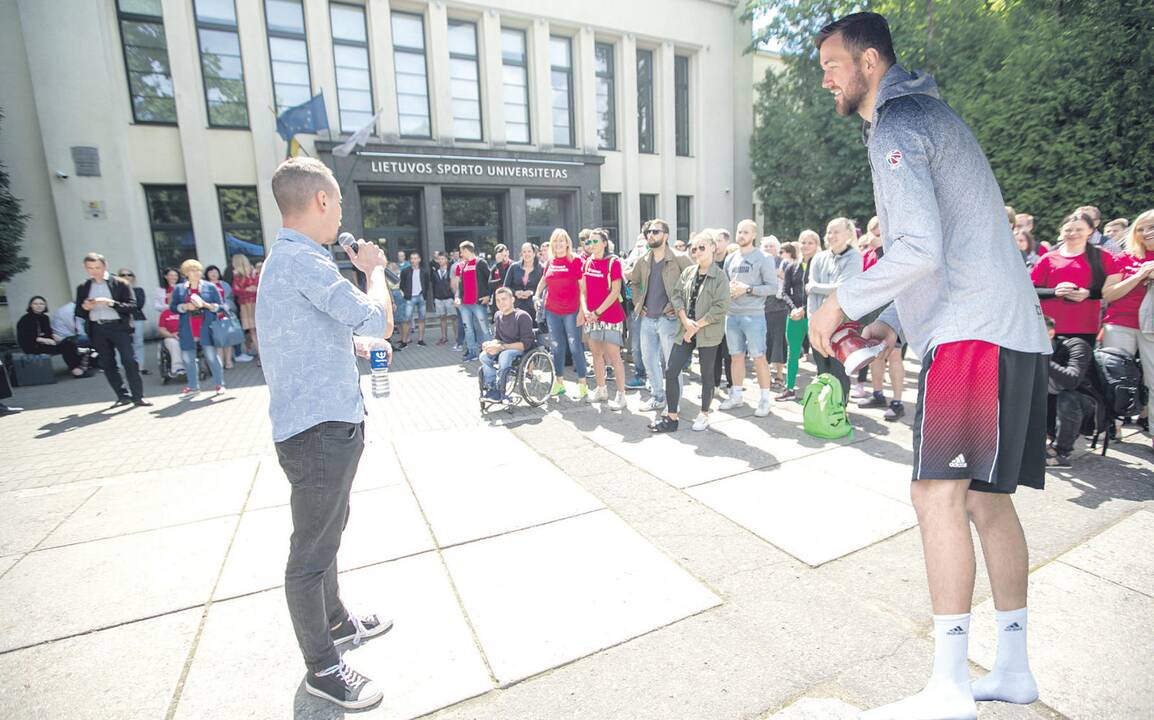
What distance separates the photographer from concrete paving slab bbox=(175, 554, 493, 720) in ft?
7.39

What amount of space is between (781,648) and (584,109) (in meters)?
18.4

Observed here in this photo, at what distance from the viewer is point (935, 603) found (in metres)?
1.87

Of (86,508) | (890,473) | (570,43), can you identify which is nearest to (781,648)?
(890,473)

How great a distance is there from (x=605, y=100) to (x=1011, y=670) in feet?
→ 64.9

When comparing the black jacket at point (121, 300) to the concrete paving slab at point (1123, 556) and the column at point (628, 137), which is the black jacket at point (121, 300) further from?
the column at point (628, 137)

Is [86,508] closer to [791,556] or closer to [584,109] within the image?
[791,556]

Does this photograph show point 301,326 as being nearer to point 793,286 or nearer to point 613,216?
point 793,286

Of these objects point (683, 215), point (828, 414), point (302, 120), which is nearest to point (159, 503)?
point (828, 414)

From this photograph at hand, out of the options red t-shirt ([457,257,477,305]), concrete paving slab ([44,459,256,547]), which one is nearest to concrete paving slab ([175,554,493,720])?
concrete paving slab ([44,459,256,547])

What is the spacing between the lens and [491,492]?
4293 millimetres

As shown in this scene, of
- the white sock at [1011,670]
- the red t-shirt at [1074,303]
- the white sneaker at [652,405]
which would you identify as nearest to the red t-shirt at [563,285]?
the white sneaker at [652,405]

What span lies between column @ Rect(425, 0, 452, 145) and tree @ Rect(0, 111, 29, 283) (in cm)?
947

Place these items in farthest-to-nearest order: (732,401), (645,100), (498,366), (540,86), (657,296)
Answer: (645,100) → (540,86) → (498,366) → (732,401) → (657,296)

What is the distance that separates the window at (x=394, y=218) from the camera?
15.9m
